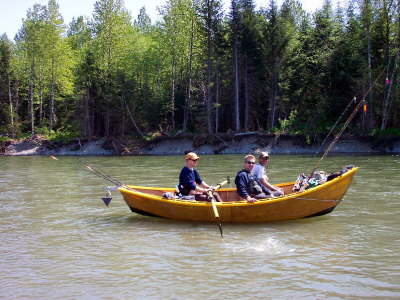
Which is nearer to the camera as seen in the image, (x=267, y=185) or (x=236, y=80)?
(x=267, y=185)

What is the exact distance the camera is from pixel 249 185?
36.9 feet

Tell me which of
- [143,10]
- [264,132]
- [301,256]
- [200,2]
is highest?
[143,10]

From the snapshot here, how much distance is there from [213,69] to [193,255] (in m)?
35.4

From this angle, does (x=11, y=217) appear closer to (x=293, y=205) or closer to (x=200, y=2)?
(x=293, y=205)

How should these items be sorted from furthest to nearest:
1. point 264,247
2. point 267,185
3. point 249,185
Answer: point 267,185 < point 249,185 < point 264,247

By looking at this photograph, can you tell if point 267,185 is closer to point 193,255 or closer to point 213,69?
point 193,255

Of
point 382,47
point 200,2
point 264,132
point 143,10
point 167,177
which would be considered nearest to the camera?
point 167,177

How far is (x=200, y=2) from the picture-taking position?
42.7m

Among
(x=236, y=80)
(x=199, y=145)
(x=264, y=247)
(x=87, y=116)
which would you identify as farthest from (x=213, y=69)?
(x=264, y=247)

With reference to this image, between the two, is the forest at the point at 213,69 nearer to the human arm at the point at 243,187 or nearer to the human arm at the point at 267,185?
the human arm at the point at 267,185

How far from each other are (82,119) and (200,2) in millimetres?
15826

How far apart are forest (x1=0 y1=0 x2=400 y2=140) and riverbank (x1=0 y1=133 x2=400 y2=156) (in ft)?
3.04

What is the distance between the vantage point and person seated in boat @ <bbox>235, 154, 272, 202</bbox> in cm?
1088

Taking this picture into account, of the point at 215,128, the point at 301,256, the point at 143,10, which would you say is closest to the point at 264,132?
the point at 215,128
